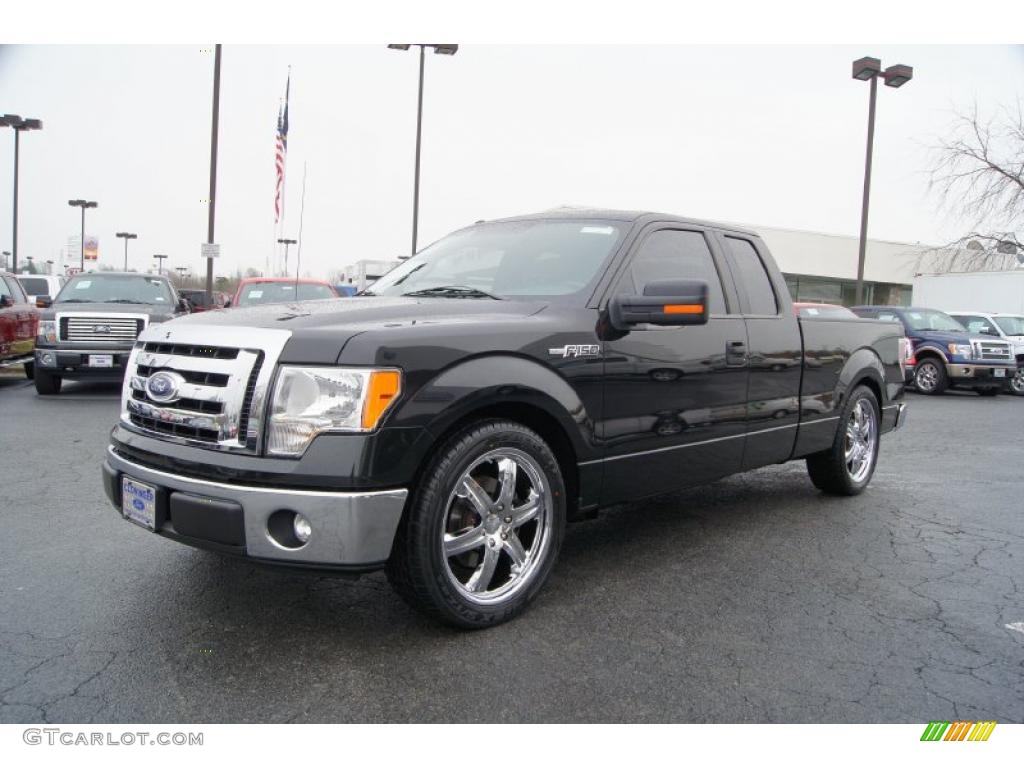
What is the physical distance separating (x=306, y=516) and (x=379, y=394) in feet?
1.58

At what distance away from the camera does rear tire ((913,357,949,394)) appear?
49.7 feet

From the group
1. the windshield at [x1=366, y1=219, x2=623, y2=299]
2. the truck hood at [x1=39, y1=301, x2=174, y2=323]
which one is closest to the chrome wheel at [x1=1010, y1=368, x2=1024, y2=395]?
the windshield at [x1=366, y1=219, x2=623, y2=299]

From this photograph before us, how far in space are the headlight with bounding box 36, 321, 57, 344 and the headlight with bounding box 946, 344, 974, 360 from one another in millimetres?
14718

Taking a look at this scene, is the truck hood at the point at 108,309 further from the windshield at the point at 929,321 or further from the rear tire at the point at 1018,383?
the rear tire at the point at 1018,383

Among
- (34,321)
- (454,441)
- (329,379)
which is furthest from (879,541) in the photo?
(34,321)

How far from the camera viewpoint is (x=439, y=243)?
482 centimetres

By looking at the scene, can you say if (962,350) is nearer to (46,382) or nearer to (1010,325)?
(1010,325)

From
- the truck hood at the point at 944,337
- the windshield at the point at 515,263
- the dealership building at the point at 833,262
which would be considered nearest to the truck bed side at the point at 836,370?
the windshield at the point at 515,263

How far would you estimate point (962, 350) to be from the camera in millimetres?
14977

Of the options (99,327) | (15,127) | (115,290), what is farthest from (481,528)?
(15,127)

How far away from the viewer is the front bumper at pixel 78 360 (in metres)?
10.5

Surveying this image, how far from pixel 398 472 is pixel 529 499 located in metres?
0.74

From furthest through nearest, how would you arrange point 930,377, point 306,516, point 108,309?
point 930,377 → point 108,309 → point 306,516
